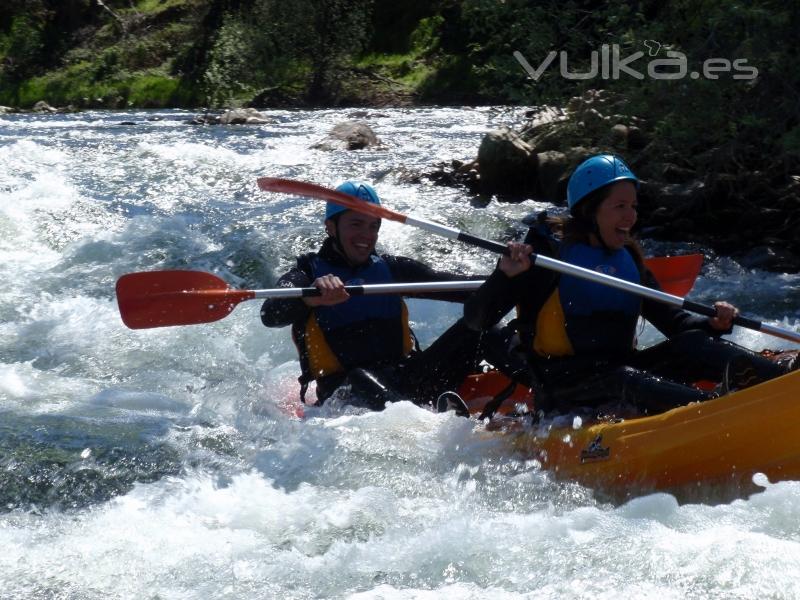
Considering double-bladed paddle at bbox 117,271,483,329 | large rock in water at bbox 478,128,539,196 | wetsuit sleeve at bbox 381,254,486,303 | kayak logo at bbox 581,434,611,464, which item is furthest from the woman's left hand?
large rock in water at bbox 478,128,539,196

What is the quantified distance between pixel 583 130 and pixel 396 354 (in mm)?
4498

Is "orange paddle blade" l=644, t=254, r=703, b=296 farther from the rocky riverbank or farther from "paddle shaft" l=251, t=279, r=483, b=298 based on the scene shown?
the rocky riverbank

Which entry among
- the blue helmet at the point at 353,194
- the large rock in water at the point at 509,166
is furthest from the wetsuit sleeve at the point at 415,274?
the large rock in water at the point at 509,166

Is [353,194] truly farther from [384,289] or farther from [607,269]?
[607,269]

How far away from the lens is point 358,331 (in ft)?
16.4

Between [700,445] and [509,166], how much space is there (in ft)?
22.3

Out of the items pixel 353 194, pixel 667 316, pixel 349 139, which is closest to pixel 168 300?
pixel 353 194

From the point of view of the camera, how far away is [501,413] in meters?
4.74

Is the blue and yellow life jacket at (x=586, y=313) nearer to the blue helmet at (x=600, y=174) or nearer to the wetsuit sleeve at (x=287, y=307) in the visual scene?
the blue helmet at (x=600, y=174)

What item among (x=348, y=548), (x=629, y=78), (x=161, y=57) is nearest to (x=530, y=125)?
(x=629, y=78)

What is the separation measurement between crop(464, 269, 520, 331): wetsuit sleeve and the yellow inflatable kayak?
55 cm

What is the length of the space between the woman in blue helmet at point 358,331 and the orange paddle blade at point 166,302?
0.34 m

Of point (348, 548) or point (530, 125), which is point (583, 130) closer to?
point (530, 125)

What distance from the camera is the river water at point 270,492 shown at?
347 centimetres
